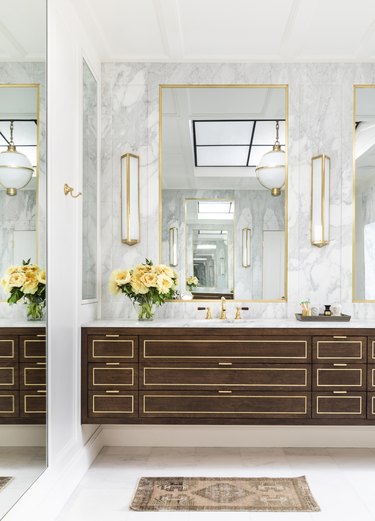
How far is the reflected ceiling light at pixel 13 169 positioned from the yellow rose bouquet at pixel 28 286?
29cm

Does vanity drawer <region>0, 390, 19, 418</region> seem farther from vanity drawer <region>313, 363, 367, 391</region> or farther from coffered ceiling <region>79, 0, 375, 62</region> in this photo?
coffered ceiling <region>79, 0, 375, 62</region>

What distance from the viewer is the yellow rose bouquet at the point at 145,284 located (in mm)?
3354

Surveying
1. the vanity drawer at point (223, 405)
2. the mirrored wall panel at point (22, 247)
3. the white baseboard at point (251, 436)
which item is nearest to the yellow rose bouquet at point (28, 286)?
the mirrored wall panel at point (22, 247)

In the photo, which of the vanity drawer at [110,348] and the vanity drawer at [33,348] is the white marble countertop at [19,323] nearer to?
the vanity drawer at [33,348]

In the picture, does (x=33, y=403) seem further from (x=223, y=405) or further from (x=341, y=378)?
(x=341, y=378)

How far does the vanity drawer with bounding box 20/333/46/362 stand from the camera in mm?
2007

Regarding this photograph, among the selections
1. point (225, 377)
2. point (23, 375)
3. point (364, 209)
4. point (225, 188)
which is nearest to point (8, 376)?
point (23, 375)

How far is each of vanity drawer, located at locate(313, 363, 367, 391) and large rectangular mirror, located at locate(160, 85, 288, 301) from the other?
69cm

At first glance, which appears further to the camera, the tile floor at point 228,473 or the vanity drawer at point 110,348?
the vanity drawer at point 110,348

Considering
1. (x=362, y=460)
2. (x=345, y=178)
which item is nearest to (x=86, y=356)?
(x=362, y=460)

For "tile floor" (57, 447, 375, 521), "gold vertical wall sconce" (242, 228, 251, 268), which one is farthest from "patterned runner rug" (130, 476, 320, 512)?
"gold vertical wall sconce" (242, 228, 251, 268)

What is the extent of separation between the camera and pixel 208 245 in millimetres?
3672

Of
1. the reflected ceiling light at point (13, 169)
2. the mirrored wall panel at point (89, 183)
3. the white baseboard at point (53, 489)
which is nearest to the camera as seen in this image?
the reflected ceiling light at point (13, 169)

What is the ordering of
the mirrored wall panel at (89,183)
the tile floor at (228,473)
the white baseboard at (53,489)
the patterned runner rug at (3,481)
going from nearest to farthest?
the patterned runner rug at (3,481)
the white baseboard at (53,489)
the tile floor at (228,473)
the mirrored wall panel at (89,183)
